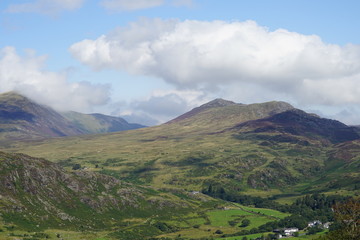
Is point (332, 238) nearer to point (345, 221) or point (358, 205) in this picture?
point (345, 221)

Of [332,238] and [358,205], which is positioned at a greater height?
[358,205]

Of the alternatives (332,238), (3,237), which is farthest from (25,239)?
(332,238)

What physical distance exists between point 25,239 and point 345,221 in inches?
5571

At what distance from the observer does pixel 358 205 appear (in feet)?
453

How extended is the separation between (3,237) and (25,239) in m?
10.1

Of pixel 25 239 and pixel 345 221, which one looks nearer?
pixel 345 221

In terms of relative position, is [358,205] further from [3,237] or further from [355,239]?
[3,237]

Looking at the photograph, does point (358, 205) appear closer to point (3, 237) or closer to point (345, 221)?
point (345, 221)

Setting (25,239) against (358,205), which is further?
(25,239)

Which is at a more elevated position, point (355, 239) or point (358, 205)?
point (358, 205)

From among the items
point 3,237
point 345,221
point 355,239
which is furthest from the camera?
point 3,237

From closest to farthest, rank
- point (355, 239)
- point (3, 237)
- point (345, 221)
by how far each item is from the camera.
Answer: point (355, 239) < point (345, 221) < point (3, 237)

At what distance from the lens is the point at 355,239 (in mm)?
134000

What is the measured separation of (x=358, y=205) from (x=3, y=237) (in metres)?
151
